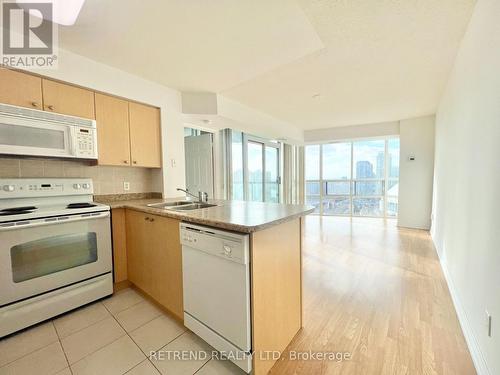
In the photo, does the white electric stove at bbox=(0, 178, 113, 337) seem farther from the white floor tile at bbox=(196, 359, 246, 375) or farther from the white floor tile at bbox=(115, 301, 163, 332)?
the white floor tile at bbox=(196, 359, 246, 375)

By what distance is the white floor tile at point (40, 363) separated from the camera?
130 cm

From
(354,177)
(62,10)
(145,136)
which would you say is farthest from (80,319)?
(354,177)

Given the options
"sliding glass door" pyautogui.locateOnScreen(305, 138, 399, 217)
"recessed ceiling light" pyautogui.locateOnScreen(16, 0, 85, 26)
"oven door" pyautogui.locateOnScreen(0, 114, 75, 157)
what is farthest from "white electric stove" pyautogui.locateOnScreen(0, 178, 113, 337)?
"sliding glass door" pyautogui.locateOnScreen(305, 138, 399, 217)

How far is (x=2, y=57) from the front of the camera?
5.49 feet

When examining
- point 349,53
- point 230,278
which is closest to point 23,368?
point 230,278

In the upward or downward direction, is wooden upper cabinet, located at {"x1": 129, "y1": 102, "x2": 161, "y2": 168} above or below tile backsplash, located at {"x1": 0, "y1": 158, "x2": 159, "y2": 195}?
above

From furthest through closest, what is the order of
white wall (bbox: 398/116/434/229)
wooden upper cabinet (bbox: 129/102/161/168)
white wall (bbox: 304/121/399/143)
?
white wall (bbox: 304/121/399/143), white wall (bbox: 398/116/434/229), wooden upper cabinet (bbox: 129/102/161/168)

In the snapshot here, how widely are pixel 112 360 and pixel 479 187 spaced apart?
2657mm

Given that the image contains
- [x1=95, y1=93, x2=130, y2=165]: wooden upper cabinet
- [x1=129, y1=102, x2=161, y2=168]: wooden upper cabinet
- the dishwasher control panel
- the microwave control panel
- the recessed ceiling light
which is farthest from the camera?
[x1=129, y1=102, x2=161, y2=168]: wooden upper cabinet

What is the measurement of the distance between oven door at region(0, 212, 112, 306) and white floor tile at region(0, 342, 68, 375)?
1.42 feet

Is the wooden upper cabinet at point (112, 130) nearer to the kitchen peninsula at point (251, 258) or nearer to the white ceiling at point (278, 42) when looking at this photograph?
the white ceiling at point (278, 42)

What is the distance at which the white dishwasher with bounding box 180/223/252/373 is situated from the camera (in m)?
1.16

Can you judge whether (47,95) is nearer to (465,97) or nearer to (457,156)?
(465,97)

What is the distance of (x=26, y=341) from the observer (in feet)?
5.04
